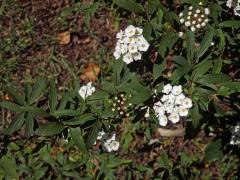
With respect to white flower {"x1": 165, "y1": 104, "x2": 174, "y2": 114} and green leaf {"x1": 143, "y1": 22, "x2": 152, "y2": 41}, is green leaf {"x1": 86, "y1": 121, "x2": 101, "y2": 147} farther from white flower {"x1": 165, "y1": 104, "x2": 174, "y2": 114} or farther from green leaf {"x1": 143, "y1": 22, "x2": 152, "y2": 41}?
green leaf {"x1": 143, "y1": 22, "x2": 152, "y2": 41}

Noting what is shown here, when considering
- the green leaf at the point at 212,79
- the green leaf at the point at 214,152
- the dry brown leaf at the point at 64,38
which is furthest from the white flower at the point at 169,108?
the dry brown leaf at the point at 64,38

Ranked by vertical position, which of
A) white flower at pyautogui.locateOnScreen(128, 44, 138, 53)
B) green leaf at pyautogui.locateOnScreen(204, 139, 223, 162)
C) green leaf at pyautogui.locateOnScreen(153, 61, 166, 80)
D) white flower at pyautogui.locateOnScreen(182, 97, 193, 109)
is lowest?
green leaf at pyautogui.locateOnScreen(204, 139, 223, 162)

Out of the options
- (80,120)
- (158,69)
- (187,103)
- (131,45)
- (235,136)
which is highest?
(131,45)

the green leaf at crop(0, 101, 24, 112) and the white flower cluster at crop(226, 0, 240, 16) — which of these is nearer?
the green leaf at crop(0, 101, 24, 112)

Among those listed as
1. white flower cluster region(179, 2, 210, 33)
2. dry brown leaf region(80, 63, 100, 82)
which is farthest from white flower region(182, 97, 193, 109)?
dry brown leaf region(80, 63, 100, 82)

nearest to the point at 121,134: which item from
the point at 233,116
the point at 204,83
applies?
the point at 233,116

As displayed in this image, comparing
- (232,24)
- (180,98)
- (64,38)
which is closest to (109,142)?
(180,98)

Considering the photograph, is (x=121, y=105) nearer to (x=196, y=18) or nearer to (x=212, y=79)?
(x=212, y=79)
